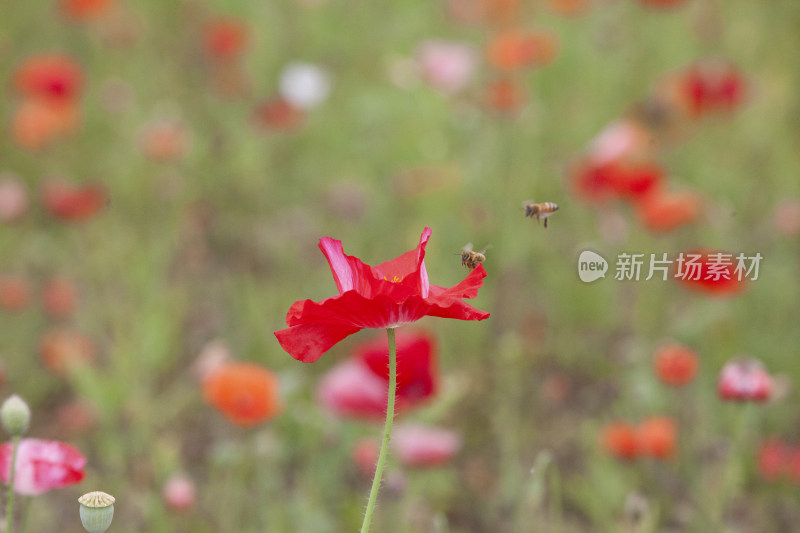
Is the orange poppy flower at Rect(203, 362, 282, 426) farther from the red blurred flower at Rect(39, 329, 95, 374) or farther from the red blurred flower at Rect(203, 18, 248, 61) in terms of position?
the red blurred flower at Rect(203, 18, 248, 61)

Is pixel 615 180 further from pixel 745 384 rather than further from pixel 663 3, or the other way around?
pixel 663 3

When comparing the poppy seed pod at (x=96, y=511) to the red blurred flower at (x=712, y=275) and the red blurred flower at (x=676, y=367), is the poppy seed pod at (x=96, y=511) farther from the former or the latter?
the red blurred flower at (x=712, y=275)

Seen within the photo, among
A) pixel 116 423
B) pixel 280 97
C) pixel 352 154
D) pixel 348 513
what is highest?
pixel 280 97

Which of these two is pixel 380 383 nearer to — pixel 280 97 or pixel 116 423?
pixel 116 423

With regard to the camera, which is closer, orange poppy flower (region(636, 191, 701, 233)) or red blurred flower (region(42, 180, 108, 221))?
orange poppy flower (region(636, 191, 701, 233))

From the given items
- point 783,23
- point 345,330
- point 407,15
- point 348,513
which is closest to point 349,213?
point 348,513

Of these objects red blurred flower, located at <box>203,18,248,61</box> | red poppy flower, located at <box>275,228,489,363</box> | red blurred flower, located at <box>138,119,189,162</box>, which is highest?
red blurred flower, located at <box>203,18,248,61</box>

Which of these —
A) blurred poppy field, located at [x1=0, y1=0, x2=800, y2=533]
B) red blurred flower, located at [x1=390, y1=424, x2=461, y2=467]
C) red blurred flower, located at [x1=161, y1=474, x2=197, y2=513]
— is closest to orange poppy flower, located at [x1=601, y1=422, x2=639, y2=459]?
blurred poppy field, located at [x1=0, y1=0, x2=800, y2=533]
